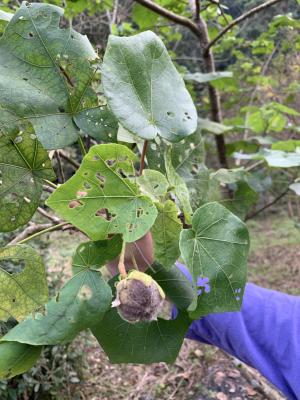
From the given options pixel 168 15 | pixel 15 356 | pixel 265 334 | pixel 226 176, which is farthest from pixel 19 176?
pixel 168 15

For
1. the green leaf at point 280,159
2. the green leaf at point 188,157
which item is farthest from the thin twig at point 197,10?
the green leaf at point 188,157

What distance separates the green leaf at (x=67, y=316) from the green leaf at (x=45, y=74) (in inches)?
8.0

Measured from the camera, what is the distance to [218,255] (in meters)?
0.57

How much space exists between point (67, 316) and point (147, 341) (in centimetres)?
17

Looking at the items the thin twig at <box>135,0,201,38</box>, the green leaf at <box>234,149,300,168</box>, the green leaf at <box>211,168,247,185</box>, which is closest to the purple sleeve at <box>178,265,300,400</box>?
the green leaf at <box>211,168,247,185</box>

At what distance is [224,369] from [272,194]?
10.7ft

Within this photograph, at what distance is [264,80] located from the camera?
2.40 m

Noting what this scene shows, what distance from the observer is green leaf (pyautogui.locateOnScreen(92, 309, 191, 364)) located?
2.10 ft

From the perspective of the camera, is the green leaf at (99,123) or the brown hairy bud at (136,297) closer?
the brown hairy bud at (136,297)

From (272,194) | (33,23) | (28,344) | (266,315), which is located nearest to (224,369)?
(266,315)

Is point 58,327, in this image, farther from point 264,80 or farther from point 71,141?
point 264,80

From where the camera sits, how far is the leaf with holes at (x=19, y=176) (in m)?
0.59

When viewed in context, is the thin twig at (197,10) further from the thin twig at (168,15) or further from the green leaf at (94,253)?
the green leaf at (94,253)

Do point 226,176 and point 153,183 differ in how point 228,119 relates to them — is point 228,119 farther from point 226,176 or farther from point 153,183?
point 153,183
